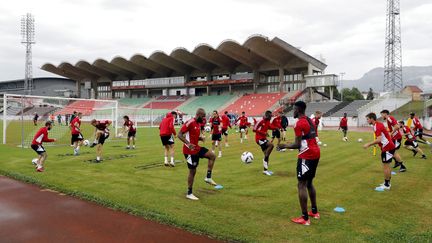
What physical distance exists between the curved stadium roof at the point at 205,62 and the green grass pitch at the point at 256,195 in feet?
134

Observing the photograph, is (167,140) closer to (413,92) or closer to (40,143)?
(40,143)

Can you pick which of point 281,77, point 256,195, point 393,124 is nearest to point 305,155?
point 256,195

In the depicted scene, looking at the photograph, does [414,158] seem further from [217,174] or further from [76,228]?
[76,228]

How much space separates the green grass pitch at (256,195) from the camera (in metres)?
5.90

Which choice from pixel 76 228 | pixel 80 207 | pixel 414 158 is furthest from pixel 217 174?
pixel 414 158

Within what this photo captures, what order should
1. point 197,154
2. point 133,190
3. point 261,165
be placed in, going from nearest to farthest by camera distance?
point 197,154 < point 133,190 < point 261,165

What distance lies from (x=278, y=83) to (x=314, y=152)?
5726 cm

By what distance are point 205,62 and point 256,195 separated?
58024 millimetres

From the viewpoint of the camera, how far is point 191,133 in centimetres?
818

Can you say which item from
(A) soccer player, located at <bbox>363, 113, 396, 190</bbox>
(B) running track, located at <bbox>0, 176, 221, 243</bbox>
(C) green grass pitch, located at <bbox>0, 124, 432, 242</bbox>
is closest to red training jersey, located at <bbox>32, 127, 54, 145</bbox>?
(C) green grass pitch, located at <bbox>0, 124, 432, 242</bbox>

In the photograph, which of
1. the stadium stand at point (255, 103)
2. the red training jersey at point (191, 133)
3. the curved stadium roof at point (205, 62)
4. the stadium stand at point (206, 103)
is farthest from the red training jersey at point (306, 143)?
the stadium stand at point (206, 103)

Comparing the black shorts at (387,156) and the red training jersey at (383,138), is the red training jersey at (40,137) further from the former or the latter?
the black shorts at (387,156)

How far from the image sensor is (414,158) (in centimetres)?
1473

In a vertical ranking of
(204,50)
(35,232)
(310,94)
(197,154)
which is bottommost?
(35,232)
